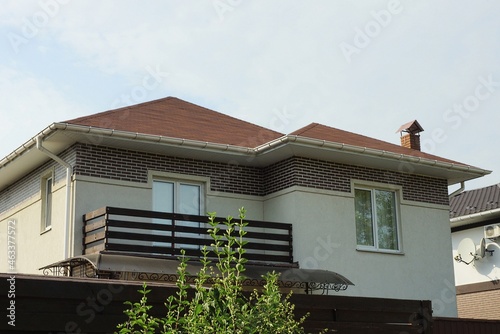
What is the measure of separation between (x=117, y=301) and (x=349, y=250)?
1082 centimetres

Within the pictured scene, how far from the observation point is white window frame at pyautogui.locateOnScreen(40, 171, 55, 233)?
17.5 meters

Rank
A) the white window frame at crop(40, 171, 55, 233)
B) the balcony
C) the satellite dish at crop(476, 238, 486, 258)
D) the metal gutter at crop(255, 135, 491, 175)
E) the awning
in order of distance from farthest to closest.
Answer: the satellite dish at crop(476, 238, 486, 258)
the white window frame at crop(40, 171, 55, 233)
the metal gutter at crop(255, 135, 491, 175)
the balcony
the awning

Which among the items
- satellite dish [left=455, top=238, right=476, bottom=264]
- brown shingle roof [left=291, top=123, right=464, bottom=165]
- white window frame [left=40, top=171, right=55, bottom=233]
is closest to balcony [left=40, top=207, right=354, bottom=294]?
white window frame [left=40, top=171, right=55, bottom=233]

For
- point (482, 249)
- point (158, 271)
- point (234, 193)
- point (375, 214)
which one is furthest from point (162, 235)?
point (482, 249)

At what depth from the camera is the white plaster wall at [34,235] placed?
1655 cm

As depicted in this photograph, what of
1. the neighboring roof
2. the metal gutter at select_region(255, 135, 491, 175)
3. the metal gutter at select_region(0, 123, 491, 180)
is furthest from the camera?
the neighboring roof

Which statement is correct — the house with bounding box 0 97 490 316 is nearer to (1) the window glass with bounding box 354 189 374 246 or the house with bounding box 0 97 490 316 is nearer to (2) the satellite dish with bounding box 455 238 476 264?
(1) the window glass with bounding box 354 189 374 246

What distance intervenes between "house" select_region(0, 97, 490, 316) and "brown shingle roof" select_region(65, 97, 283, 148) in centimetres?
6

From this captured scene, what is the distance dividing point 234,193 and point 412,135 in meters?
6.77

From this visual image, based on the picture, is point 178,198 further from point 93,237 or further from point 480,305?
point 480,305

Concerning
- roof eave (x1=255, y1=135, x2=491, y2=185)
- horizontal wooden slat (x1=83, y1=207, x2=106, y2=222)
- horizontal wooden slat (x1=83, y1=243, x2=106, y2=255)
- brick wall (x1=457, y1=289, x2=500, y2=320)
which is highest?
roof eave (x1=255, y1=135, x2=491, y2=185)

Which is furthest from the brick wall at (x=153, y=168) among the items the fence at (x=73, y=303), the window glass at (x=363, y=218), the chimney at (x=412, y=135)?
the fence at (x=73, y=303)

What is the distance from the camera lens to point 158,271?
46.7 feet

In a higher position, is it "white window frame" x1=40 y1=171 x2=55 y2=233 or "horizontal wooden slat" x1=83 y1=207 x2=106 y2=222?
"white window frame" x1=40 y1=171 x2=55 y2=233
